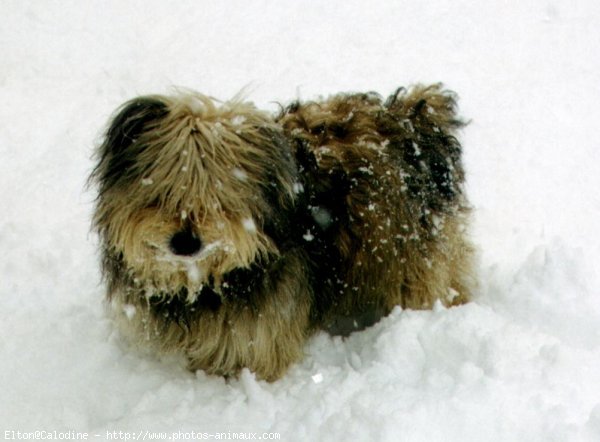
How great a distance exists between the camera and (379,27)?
276 inches

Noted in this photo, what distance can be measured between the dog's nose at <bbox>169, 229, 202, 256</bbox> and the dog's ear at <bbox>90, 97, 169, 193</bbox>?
42cm

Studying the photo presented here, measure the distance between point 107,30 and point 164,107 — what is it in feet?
14.0

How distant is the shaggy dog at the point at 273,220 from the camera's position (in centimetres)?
292

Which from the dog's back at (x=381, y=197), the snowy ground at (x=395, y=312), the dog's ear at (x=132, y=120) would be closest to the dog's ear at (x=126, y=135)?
the dog's ear at (x=132, y=120)

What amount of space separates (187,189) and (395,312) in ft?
5.43

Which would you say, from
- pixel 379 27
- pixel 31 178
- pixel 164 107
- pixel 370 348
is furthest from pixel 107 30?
pixel 370 348

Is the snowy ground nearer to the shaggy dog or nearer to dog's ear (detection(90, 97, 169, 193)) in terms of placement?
the shaggy dog

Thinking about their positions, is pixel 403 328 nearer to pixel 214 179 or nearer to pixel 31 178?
pixel 214 179

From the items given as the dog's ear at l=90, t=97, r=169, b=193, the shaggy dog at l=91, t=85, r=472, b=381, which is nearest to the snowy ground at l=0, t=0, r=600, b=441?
the shaggy dog at l=91, t=85, r=472, b=381

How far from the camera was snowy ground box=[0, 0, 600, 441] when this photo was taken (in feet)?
10.3

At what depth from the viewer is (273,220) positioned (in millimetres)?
3121

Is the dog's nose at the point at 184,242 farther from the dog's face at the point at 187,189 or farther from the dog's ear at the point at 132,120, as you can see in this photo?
the dog's ear at the point at 132,120

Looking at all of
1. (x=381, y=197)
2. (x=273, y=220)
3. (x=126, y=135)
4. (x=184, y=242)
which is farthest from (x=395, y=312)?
(x=126, y=135)

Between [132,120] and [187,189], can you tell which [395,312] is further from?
[132,120]
